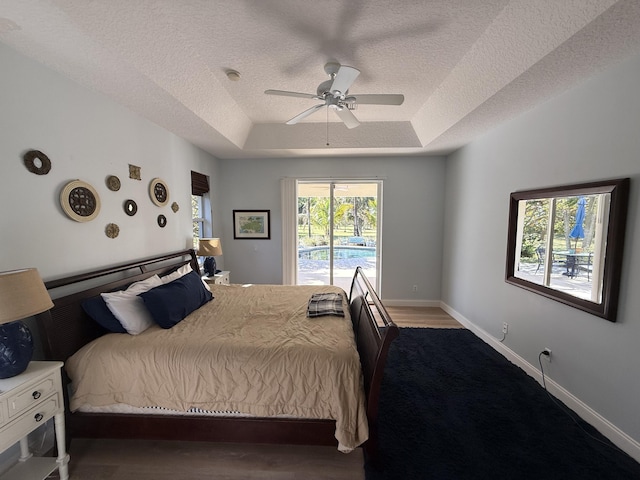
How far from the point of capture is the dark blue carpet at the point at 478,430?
166cm

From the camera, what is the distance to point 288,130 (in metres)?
3.83

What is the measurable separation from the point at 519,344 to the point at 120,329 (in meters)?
3.72

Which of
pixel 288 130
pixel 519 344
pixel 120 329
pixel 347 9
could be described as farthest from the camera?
pixel 288 130

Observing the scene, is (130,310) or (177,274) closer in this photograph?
(130,310)

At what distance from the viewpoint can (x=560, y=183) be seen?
2.31 meters

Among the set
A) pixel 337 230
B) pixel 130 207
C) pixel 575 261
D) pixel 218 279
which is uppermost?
pixel 130 207

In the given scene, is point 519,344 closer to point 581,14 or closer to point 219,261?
point 581,14

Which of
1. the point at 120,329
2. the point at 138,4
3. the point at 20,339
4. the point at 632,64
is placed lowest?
the point at 120,329

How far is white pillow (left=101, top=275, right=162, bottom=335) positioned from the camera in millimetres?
1971

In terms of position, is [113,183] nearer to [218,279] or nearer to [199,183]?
[199,183]

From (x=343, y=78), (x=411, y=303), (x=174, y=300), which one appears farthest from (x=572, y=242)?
(x=174, y=300)

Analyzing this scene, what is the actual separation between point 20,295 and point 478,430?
2.97 meters

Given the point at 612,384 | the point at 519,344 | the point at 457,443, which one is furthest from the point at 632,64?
the point at 457,443

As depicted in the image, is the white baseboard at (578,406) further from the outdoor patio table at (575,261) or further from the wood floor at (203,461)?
the wood floor at (203,461)
